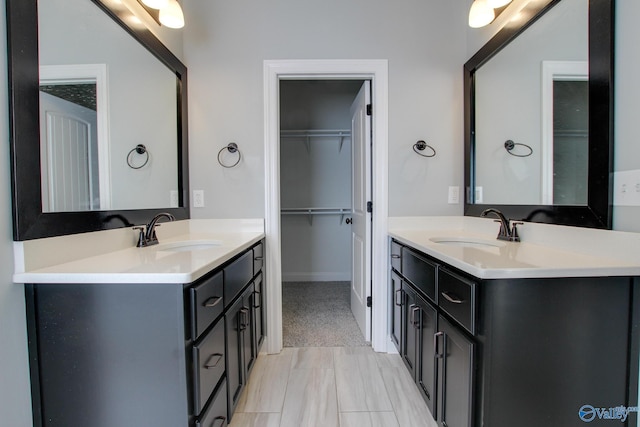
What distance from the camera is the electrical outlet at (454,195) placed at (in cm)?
185

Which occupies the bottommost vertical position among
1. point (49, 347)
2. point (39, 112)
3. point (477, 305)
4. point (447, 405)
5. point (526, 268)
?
point (447, 405)

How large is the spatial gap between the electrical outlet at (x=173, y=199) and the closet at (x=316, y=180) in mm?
1673

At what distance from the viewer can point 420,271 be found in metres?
1.29

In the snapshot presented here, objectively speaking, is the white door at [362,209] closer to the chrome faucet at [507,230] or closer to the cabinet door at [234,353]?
the chrome faucet at [507,230]

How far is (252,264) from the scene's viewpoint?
5.04 ft

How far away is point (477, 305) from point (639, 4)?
111 centimetres

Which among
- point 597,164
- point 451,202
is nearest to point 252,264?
point 451,202

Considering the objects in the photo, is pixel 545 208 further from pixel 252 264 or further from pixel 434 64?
pixel 252 264

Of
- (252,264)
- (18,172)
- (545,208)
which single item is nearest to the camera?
(18,172)

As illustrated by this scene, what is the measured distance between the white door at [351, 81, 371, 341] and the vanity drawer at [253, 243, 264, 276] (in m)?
0.75

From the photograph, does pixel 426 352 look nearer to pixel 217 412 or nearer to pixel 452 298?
pixel 452 298

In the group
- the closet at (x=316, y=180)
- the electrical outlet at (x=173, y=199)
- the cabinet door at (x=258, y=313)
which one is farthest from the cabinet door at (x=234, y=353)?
the closet at (x=316, y=180)

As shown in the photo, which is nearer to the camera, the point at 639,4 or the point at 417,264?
the point at 639,4

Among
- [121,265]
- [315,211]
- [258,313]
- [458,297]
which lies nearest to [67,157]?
[121,265]
